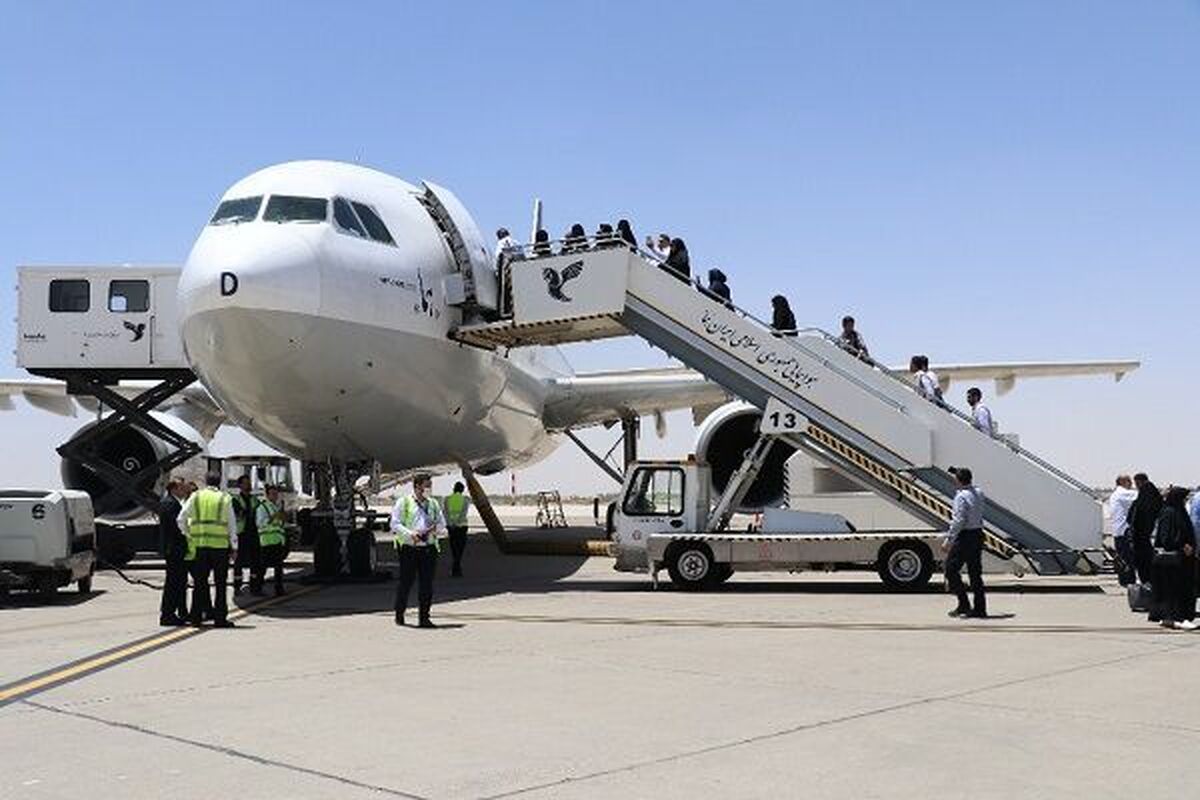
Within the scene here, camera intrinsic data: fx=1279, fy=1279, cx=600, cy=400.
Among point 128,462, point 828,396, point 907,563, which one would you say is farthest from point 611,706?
point 128,462

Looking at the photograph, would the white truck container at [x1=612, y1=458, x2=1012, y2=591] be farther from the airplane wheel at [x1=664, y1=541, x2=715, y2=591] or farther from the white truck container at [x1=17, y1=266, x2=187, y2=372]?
the white truck container at [x1=17, y1=266, x2=187, y2=372]

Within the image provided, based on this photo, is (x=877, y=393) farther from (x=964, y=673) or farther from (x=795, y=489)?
(x=964, y=673)

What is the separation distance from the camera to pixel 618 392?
22500 millimetres

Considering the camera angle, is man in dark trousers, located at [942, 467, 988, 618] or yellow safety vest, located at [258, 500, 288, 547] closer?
man in dark trousers, located at [942, 467, 988, 618]

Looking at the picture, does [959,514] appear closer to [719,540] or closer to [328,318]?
[719,540]

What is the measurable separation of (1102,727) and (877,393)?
931 centimetres

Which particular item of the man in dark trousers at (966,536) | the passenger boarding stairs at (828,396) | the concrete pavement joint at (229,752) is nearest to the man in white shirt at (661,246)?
the passenger boarding stairs at (828,396)

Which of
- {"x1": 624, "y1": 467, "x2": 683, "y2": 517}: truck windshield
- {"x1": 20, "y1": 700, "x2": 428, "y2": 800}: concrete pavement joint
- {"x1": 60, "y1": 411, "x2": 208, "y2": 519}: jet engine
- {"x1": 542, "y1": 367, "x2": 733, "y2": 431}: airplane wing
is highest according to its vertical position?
{"x1": 542, "y1": 367, "x2": 733, "y2": 431}: airplane wing

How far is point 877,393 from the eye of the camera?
51.3ft

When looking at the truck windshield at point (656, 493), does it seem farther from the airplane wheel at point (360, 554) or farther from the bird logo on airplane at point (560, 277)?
the airplane wheel at point (360, 554)

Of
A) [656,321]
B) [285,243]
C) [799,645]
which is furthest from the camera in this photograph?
[656,321]

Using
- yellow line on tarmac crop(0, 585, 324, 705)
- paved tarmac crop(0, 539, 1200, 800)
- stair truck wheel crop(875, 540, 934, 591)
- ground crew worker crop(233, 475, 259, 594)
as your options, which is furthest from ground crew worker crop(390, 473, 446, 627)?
stair truck wheel crop(875, 540, 934, 591)

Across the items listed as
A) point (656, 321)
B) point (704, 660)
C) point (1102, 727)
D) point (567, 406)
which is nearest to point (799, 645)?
point (704, 660)

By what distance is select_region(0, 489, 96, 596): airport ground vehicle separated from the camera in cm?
1437
